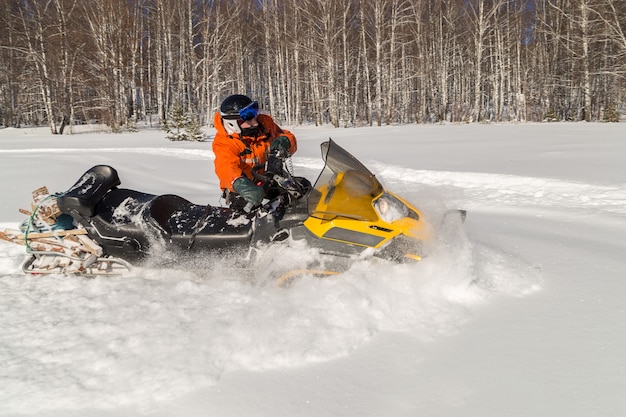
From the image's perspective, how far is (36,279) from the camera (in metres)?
3.37

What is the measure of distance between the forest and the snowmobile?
21374 millimetres

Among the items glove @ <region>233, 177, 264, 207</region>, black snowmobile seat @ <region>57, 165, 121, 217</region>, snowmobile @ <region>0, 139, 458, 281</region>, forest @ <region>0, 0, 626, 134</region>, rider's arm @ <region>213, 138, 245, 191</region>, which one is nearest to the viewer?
snowmobile @ <region>0, 139, 458, 281</region>

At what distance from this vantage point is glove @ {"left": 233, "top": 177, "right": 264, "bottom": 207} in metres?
3.01

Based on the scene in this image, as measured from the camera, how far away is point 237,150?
3543mm

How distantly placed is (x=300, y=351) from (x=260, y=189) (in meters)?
1.26

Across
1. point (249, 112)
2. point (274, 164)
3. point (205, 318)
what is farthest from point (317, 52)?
point (205, 318)

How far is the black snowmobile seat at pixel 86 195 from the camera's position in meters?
3.23

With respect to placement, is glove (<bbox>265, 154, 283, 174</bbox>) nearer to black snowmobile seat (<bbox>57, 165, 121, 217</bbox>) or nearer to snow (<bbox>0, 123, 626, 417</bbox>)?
snow (<bbox>0, 123, 626, 417</bbox>)

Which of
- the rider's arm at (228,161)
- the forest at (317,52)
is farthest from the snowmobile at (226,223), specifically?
the forest at (317,52)

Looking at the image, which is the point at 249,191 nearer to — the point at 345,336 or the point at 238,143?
the point at 238,143

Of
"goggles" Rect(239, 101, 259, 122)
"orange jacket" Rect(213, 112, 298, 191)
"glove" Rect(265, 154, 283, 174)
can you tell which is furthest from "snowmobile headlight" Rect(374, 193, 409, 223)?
"goggles" Rect(239, 101, 259, 122)

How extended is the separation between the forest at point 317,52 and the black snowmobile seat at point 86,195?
21.4 meters

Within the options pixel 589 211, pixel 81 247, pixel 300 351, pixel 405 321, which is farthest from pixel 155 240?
pixel 589 211

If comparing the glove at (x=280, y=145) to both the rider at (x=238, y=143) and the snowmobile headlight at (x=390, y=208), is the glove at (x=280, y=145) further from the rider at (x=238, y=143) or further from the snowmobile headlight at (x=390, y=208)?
the snowmobile headlight at (x=390, y=208)
